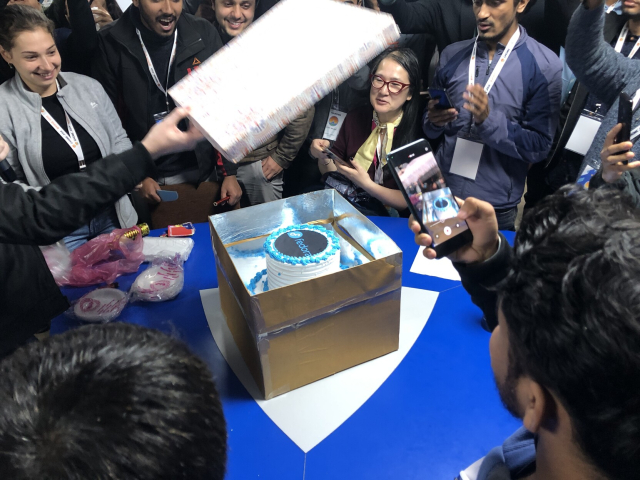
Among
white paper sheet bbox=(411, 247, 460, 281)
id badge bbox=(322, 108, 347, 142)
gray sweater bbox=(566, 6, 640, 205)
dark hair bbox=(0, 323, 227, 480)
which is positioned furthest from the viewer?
id badge bbox=(322, 108, 347, 142)

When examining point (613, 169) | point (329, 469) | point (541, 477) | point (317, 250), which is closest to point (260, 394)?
point (329, 469)

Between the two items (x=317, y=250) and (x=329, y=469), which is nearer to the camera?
(x=329, y=469)

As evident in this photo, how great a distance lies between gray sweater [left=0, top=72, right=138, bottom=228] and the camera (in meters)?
1.86

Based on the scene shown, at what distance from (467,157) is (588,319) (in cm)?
166

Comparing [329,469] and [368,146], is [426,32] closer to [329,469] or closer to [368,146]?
[368,146]

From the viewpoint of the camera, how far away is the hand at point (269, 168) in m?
2.63

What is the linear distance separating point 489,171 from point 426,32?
0.89 m

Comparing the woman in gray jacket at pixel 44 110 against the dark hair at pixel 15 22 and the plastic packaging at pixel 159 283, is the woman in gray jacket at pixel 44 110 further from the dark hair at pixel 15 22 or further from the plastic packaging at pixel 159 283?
the plastic packaging at pixel 159 283

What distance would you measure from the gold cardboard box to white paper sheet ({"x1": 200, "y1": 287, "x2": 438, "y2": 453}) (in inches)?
0.9

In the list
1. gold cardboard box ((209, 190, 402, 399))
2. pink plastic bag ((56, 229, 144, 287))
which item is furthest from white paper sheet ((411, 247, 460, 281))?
pink plastic bag ((56, 229, 144, 287))

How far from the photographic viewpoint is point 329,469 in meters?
0.88

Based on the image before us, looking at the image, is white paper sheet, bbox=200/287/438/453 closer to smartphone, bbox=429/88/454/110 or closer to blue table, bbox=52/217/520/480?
blue table, bbox=52/217/520/480

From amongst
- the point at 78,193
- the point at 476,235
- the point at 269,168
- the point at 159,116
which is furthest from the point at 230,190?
the point at 476,235

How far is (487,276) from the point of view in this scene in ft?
3.07
